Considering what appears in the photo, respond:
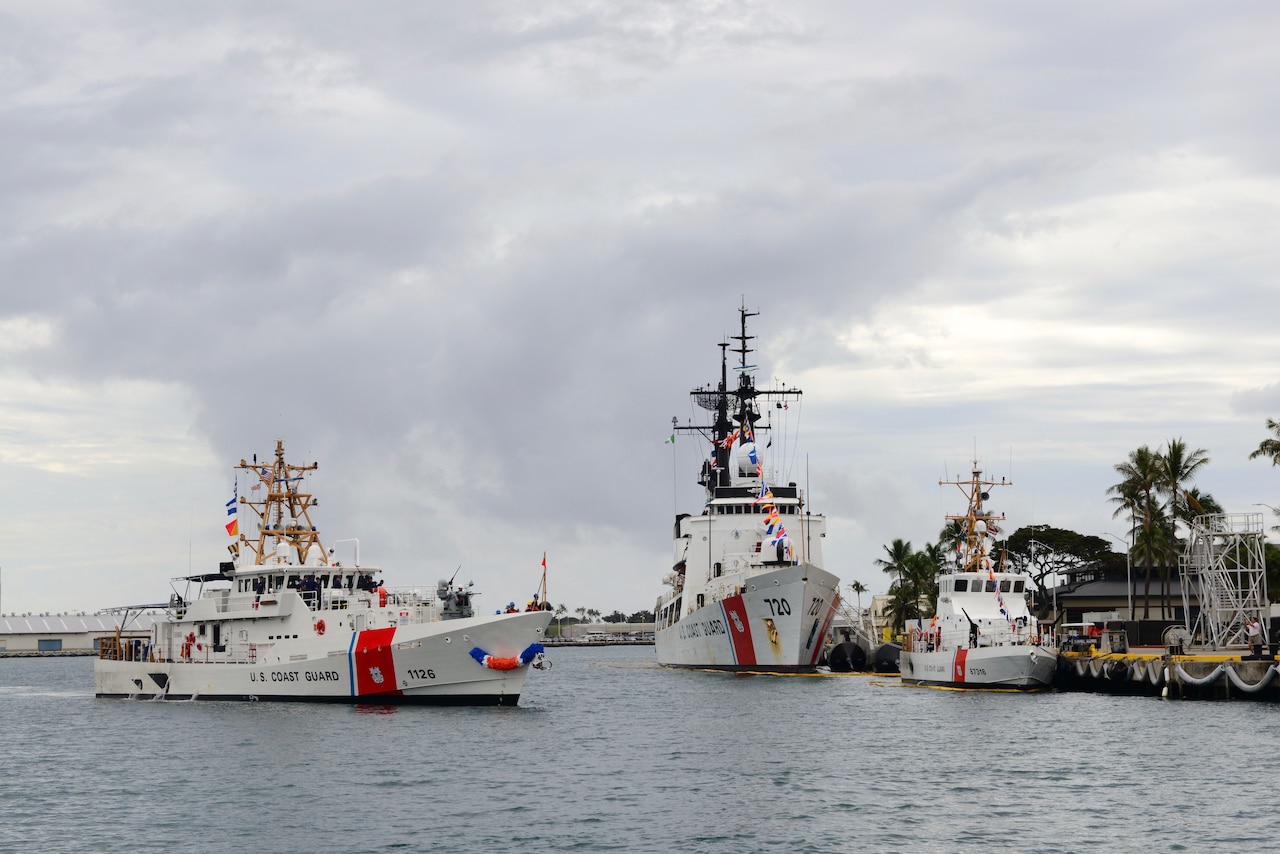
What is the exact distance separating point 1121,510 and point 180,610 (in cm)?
5468

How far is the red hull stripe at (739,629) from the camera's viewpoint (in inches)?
2724

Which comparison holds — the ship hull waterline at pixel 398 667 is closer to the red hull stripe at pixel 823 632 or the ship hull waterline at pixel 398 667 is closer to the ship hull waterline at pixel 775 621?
the ship hull waterline at pixel 775 621

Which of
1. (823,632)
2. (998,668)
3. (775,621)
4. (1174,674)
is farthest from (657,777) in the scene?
(823,632)

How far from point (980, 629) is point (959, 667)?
5.85 feet

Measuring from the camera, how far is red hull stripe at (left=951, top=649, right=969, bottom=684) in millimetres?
55156

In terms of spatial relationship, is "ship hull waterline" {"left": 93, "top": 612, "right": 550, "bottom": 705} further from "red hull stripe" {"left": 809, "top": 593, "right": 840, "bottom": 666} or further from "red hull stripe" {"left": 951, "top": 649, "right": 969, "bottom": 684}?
"red hull stripe" {"left": 809, "top": 593, "right": 840, "bottom": 666}

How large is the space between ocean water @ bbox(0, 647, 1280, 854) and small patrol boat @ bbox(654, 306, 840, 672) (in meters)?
14.8

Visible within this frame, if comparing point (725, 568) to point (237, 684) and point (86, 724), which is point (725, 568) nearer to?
point (237, 684)

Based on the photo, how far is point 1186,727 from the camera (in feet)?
132

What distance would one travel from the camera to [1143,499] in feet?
262

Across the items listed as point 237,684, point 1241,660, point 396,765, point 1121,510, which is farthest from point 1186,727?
point 1121,510

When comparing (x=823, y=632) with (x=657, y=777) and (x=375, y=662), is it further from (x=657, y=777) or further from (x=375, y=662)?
(x=657, y=777)

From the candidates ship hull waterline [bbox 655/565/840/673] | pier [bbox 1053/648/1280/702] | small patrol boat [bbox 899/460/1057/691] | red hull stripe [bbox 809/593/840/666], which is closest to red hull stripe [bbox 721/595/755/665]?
ship hull waterline [bbox 655/565/840/673]

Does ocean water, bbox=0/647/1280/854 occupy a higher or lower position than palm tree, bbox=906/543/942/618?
lower
